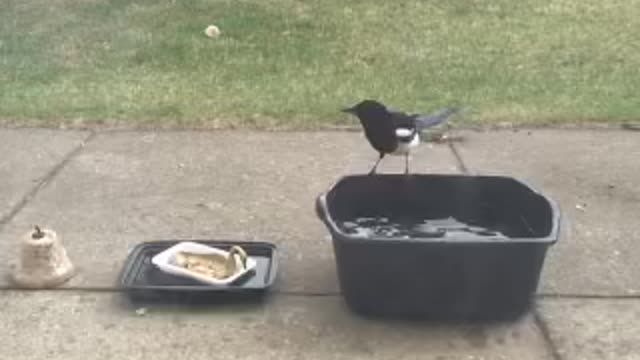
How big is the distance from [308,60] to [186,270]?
3.72 metres

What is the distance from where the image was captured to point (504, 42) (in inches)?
297

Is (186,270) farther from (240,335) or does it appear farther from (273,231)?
(273,231)

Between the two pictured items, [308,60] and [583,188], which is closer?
[583,188]

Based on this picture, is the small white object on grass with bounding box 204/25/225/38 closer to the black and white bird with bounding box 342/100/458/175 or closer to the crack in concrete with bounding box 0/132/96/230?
the crack in concrete with bounding box 0/132/96/230

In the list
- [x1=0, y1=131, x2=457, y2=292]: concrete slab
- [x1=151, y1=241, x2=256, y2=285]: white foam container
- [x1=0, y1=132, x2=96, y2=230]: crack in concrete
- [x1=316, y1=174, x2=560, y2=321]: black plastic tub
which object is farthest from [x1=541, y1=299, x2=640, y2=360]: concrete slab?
[x1=0, y1=132, x2=96, y2=230]: crack in concrete

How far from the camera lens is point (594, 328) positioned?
10.9 feet

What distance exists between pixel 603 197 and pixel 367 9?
432 cm

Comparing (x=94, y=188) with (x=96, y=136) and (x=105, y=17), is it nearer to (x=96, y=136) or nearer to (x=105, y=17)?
(x=96, y=136)

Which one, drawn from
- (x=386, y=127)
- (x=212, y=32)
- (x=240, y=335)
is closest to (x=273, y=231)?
(x=386, y=127)

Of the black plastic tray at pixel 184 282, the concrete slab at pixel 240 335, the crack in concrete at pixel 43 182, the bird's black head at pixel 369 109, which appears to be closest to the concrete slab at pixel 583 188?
the concrete slab at pixel 240 335

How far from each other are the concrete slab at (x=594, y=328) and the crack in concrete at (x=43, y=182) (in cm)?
216

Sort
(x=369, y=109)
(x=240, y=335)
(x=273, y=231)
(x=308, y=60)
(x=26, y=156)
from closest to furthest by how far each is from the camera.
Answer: (x=240, y=335) < (x=369, y=109) < (x=273, y=231) < (x=26, y=156) < (x=308, y=60)

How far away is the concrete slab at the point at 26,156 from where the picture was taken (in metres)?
4.57

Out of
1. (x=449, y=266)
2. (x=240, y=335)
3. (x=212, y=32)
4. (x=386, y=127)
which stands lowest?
(x=212, y=32)
